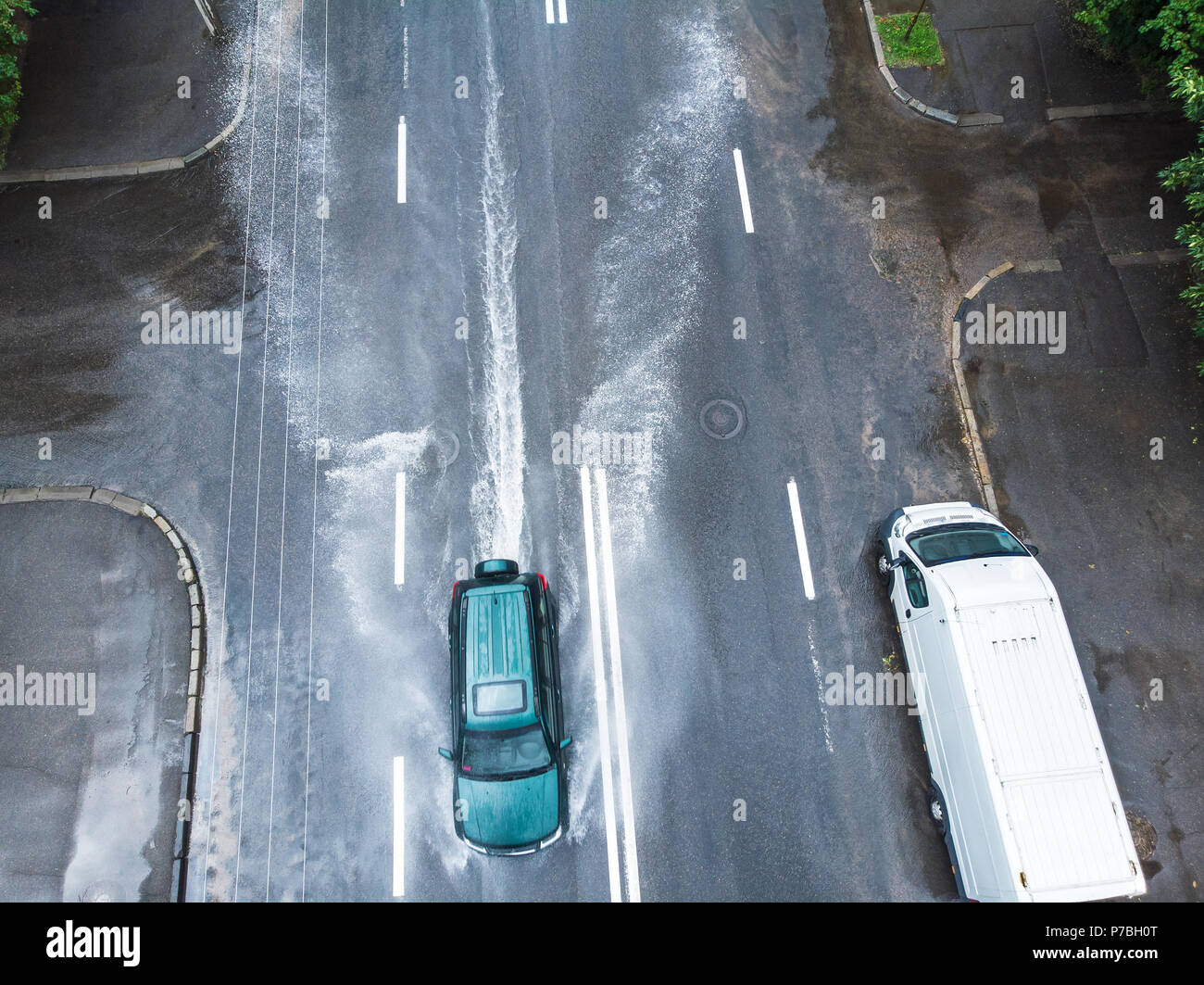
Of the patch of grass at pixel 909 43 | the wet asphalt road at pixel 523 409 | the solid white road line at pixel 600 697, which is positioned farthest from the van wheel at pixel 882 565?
the patch of grass at pixel 909 43

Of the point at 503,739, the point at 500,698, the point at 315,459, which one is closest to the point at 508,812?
the point at 503,739

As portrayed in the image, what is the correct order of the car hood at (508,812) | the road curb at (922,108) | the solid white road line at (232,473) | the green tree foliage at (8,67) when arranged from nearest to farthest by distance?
the car hood at (508,812) → the solid white road line at (232,473) → the green tree foliage at (8,67) → the road curb at (922,108)

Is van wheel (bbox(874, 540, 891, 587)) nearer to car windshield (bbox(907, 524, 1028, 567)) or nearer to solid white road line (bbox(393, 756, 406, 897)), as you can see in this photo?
car windshield (bbox(907, 524, 1028, 567))

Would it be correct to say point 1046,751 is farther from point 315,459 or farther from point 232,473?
point 232,473

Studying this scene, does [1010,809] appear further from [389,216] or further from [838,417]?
[389,216]

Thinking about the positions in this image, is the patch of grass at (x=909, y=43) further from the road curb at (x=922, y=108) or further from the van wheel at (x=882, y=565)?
the van wheel at (x=882, y=565)

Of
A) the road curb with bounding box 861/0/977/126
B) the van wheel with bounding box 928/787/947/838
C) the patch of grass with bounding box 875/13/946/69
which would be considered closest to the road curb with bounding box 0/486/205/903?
the van wheel with bounding box 928/787/947/838

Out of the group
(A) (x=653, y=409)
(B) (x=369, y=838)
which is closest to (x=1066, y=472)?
(A) (x=653, y=409)
